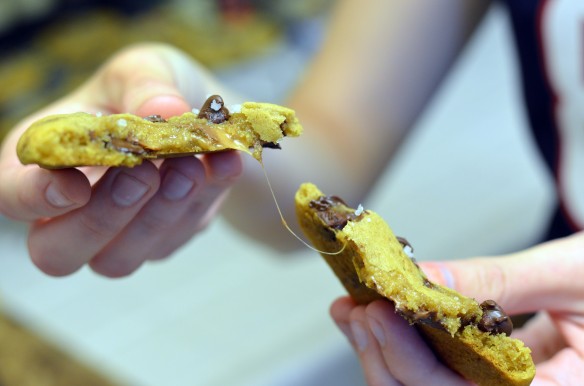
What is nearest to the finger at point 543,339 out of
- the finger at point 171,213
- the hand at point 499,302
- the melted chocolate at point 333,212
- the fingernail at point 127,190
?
the hand at point 499,302

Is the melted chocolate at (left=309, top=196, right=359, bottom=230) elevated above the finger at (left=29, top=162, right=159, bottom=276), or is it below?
above

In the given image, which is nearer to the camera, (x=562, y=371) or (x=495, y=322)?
(x=495, y=322)

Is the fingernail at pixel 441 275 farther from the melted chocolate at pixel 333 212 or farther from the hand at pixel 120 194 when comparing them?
the hand at pixel 120 194

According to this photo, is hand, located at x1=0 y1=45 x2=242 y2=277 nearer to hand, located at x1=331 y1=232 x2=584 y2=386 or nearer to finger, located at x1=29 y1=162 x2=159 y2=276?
finger, located at x1=29 y1=162 x2=159 y2=276

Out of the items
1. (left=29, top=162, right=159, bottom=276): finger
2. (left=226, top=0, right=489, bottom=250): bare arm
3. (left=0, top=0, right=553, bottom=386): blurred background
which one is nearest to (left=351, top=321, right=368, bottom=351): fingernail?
(left=29, top=162, right=159, bottom=276): finger

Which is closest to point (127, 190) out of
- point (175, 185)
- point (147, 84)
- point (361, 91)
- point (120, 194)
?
point (120, 194)

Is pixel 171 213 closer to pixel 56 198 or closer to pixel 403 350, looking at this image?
pixel 56 198

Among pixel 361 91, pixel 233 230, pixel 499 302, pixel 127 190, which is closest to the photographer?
pixel 127 190
